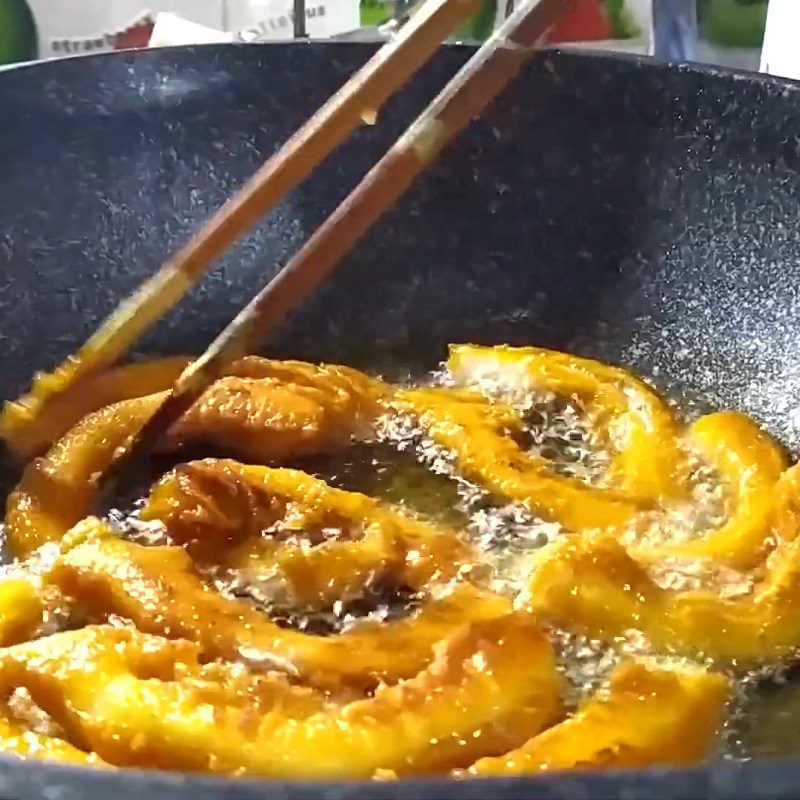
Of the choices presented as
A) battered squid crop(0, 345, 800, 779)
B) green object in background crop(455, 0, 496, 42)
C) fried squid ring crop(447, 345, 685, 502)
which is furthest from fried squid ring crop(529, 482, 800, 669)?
green object in background crop(455, 0, 496, 42)

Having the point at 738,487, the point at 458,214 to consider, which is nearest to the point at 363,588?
the point at 738,487

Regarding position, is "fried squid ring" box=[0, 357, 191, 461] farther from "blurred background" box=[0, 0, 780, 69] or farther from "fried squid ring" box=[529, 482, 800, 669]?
"blurred background" box=[0, 0, 780, 69]

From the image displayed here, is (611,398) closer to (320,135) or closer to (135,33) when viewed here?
(320,135)

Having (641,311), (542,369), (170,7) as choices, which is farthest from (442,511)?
(170,7)

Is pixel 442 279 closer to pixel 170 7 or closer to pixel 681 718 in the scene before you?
pixel 681 718

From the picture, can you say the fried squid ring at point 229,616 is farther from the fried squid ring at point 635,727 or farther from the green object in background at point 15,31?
the green object in background at point 15,31
